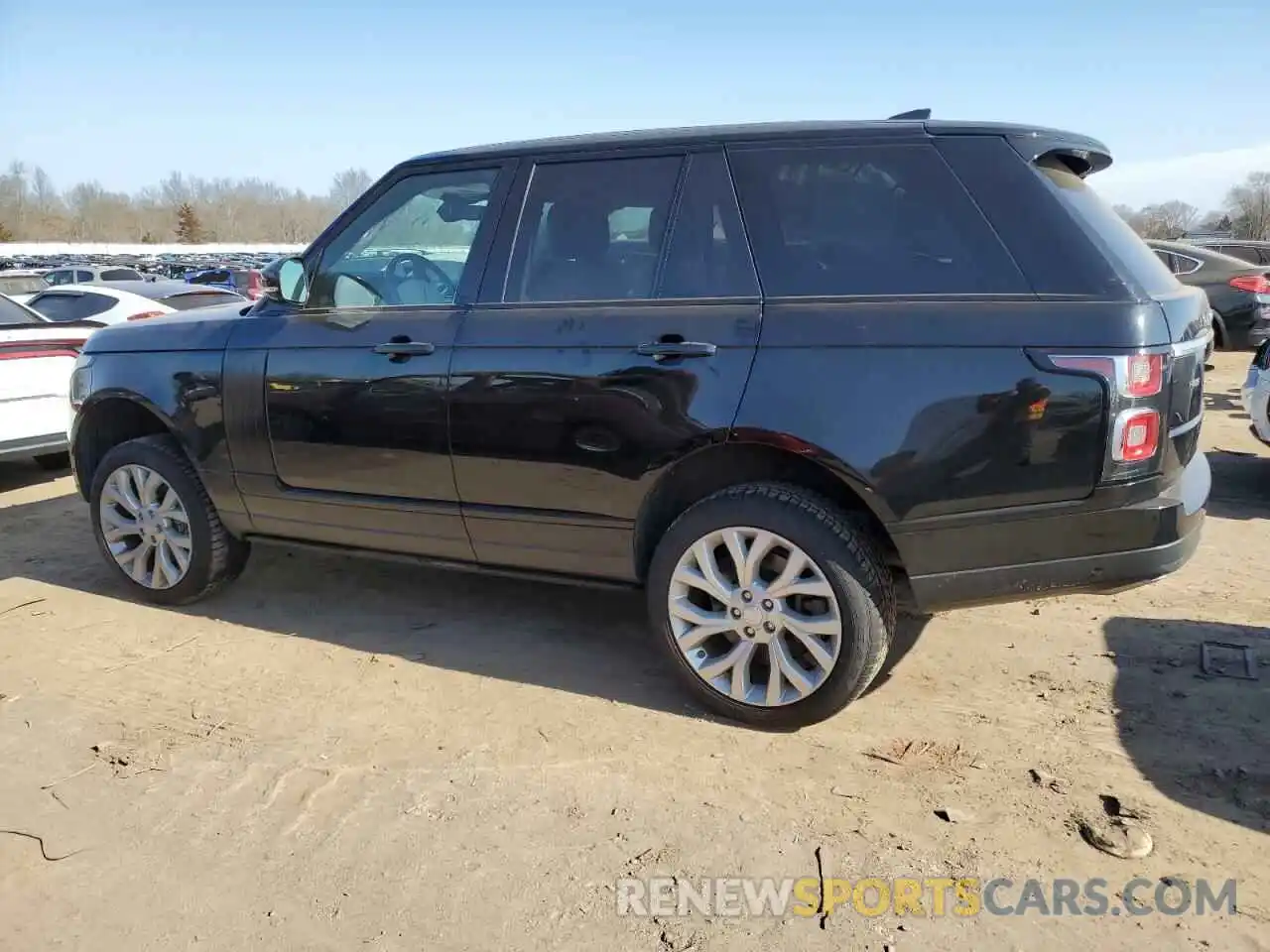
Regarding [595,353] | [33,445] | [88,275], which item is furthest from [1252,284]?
[88,275]

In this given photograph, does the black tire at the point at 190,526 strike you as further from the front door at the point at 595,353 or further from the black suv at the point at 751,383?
the front door at the point at 595,353

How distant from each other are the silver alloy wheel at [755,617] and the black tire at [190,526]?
237cm

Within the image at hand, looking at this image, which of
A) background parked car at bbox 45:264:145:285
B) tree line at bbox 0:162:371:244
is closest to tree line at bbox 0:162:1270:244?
tree line at bbox 0:162:371:244

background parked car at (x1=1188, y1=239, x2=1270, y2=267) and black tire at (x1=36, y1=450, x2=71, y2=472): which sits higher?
background parked car at (x1=1188, y1=239, x2=1270, y2=267)

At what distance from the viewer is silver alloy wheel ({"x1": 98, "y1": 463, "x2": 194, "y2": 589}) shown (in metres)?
4.48

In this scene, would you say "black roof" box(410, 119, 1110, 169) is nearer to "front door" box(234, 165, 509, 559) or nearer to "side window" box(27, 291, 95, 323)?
"front door" box(234, 165, 509, 559)

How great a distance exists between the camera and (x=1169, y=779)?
9.41 ft

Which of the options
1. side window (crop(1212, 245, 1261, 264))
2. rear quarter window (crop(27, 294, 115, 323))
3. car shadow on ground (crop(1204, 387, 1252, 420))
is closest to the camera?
car shadow on ground (crop(1204, 387, 1252, 420))

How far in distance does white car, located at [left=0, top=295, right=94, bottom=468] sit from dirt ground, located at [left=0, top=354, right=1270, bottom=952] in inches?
102

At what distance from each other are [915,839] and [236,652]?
Result: 2.87 m

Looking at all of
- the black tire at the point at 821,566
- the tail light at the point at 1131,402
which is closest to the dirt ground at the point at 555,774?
the black tire at the point at 821,566

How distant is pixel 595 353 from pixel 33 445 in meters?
5.16

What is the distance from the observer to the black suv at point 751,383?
2.86 metres

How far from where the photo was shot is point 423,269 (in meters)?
3.92
